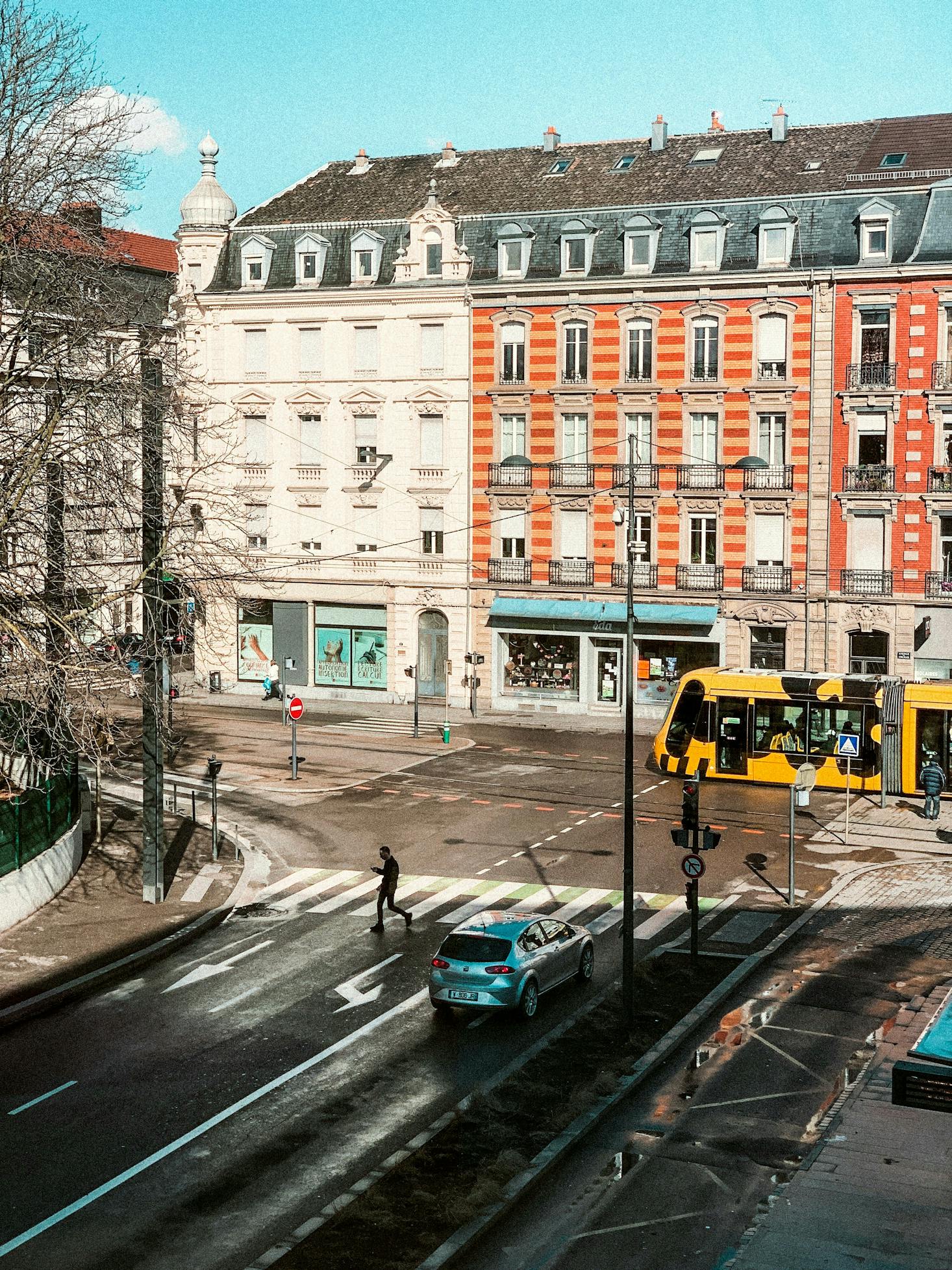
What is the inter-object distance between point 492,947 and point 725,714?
63.2 ft

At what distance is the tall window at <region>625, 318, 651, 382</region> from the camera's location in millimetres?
48875

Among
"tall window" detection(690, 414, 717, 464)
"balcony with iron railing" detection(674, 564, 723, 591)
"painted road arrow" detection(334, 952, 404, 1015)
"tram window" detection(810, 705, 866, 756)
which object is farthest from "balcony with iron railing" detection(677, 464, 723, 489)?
"painted road arrow" detection(334, 952, 404, 1015)

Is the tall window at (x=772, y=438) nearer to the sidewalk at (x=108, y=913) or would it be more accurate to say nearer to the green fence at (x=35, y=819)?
the sidewalk at (x=108, y=913)

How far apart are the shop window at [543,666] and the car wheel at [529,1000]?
29.8 m

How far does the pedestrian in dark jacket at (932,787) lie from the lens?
115 ft

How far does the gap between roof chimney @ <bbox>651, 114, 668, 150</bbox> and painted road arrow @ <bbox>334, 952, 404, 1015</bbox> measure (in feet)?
124

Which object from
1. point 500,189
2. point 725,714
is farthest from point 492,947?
point 500,189

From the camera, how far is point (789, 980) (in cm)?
2306

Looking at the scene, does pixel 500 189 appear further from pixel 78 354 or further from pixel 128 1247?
pixel 128 1247

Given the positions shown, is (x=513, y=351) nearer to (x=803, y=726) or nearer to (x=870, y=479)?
(x=870, y=479)

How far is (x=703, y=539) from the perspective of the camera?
48.6m

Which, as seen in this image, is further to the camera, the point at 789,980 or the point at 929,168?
the point at 929,168

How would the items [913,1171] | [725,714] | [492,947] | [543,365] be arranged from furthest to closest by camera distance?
[543,365]
[725,714]
[492,947]
[913,1171]

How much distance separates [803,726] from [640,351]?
1650 cm
